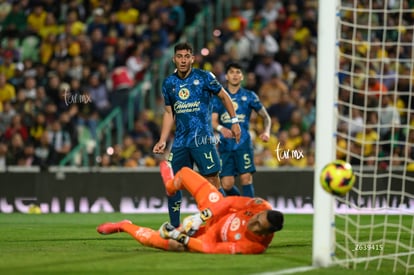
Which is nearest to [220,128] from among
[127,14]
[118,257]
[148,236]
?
[148,236]

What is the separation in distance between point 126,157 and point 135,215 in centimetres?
233

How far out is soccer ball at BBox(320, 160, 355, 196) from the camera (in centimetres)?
807

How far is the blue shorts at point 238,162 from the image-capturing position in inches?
559

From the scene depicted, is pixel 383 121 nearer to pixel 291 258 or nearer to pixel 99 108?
pixel 99 108

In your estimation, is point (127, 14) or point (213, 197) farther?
point (127, 14)

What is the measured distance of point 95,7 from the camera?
73.4 feet

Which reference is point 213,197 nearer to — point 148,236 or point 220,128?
point 148,236

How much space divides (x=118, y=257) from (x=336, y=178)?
7.57ft

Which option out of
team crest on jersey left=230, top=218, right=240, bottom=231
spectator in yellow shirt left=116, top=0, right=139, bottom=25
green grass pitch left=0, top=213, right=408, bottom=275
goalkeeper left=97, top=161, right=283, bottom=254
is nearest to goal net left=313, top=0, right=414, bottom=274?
green grass pitch left=0, top=213, right=408, bottom=275

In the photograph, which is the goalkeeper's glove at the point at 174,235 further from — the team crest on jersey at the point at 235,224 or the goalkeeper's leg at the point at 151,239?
the team crest on jersey at the point at 235,224

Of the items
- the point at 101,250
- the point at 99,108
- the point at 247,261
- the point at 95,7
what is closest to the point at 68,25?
the point at 95,7

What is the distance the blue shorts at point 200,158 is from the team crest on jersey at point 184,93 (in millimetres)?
561

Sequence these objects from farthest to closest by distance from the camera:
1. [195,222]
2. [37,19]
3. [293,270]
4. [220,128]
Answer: [37,19] → [220,128] → [195,222] → [293,270]

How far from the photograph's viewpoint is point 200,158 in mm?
11172
